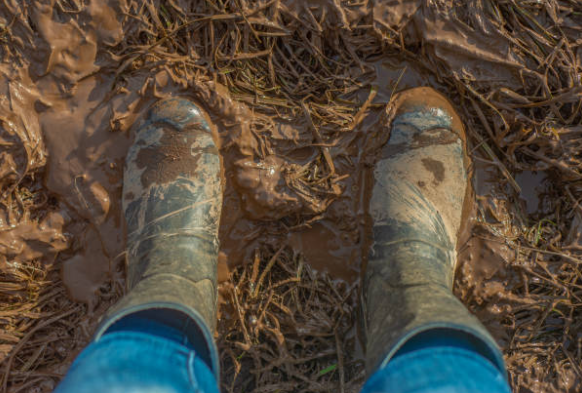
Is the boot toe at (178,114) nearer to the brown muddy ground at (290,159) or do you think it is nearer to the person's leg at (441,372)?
the brown muddy ground at (290,159)

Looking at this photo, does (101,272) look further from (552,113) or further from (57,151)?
(552,113)

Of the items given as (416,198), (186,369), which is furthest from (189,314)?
(416,198)

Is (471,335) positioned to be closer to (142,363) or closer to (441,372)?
(441,372)

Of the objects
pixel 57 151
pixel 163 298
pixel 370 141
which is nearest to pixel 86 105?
pixel 57 151

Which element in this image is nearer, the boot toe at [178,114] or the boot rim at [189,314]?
the boot rim at [189,314]

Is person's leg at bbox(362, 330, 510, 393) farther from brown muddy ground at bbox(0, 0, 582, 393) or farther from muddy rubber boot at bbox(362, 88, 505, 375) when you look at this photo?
brown muddy ground at bbox(0, 0, 582, 393)

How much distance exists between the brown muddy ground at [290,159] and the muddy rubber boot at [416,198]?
0.09 metres

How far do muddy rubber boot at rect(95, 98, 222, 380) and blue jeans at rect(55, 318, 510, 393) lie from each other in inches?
15.8

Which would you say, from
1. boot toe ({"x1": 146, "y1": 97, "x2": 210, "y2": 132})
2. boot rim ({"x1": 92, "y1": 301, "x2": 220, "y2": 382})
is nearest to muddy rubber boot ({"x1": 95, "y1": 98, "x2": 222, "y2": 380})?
boot toe ({"x1": 146, "y1": 97, "x2": 210, "y2": 132})

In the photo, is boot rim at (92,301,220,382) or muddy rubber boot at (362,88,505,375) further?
muddy rubber boot at (362,88,505,375)

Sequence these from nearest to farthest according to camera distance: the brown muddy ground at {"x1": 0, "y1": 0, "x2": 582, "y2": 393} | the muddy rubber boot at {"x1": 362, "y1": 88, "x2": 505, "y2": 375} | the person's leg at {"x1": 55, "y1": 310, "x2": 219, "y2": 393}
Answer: the person's leg at {"x1": 55, "y1": 310, "x2": 219, "y2": 393} → the muddy rubber boot at {"x1": 362, "y1": 88, "x2": 505, "y2": 375} → the brown muddy ground at {"x1": 0, "y1": 0, "x2": 582, "y2": 393}

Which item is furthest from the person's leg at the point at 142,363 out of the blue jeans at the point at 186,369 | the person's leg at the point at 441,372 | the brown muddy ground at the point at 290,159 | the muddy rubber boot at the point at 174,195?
the brown muddy ground at the point at 290,159

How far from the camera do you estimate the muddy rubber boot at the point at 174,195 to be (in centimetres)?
157

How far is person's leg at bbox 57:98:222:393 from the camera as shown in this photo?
39.3 inches
